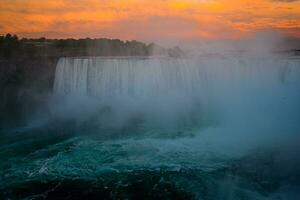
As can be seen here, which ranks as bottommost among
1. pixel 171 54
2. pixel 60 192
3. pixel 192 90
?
pixel 60 192

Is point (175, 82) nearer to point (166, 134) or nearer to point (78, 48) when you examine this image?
point (166, 134)

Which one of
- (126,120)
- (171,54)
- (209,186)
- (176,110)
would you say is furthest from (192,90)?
(209,186)

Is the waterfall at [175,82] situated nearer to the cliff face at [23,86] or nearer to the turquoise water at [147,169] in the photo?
the cliff face at [23,86]

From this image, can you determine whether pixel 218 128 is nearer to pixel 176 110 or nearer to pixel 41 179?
pixel 176 110

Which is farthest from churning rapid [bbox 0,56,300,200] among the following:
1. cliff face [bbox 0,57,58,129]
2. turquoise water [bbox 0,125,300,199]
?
cliff face [bbox 0,57,58,129]

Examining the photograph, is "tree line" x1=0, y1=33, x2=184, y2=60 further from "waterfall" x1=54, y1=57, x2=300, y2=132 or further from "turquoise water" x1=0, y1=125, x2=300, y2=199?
"turquoise water" x1=0, y1=125, x2=300, y2=199
